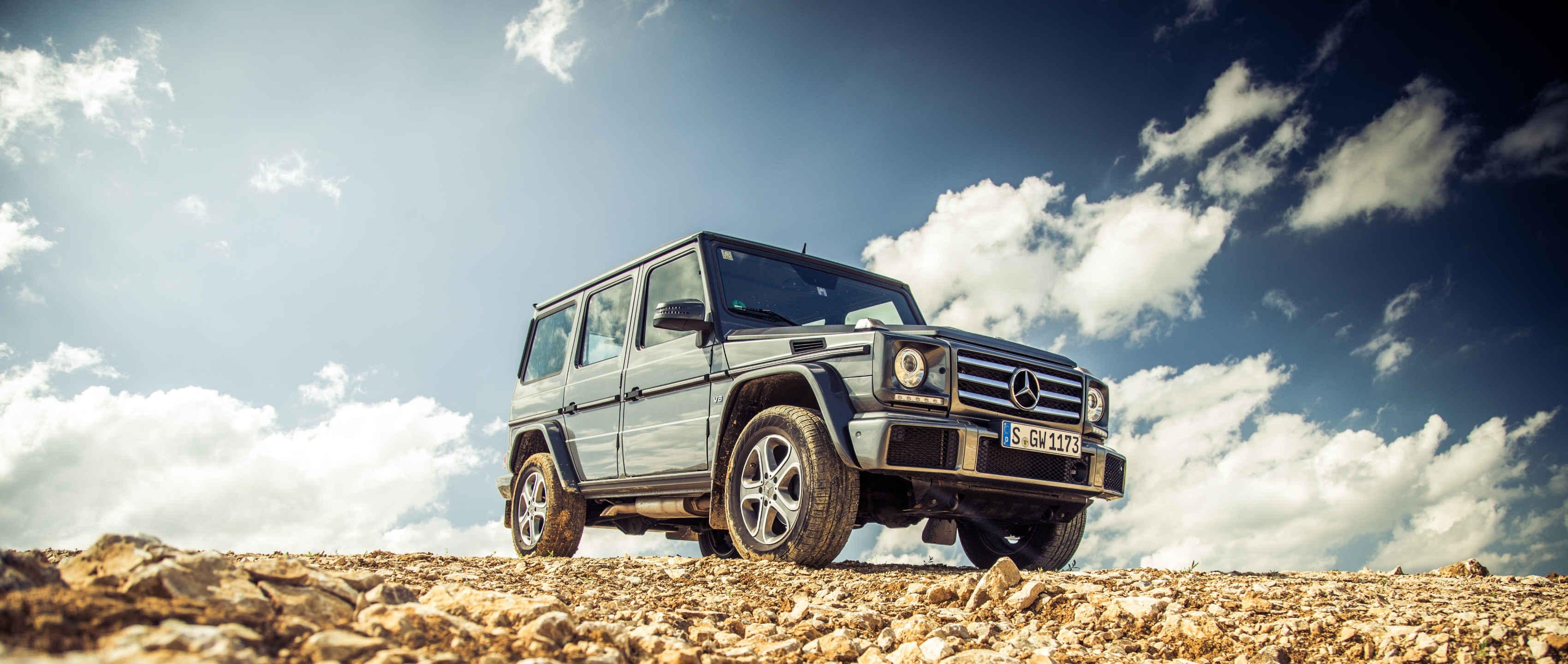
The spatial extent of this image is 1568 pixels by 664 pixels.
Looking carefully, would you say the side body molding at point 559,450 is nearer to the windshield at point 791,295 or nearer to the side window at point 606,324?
the side window at point 606,324

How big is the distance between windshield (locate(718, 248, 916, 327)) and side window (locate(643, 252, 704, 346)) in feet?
0.67

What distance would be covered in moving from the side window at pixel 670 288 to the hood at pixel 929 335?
1.96 feet

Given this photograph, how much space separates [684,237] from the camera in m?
6.02

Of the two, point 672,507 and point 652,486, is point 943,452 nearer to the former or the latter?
point 672,507

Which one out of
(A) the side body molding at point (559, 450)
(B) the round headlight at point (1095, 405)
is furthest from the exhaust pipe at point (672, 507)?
(B) the round headlight at point (1095, 405)

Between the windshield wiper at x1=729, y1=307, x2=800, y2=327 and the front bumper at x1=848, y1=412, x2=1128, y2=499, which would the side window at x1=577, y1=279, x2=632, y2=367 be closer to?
the windshield wiper at x1=729, y1=307, x2=800, y2=327

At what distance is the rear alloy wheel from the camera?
23.3ft

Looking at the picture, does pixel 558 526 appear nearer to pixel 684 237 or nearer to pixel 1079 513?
pixel 684 237

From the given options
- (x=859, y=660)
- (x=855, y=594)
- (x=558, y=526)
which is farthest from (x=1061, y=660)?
(x=558, y=526)

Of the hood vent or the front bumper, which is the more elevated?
the hood vent

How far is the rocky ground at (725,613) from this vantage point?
5.75 feet

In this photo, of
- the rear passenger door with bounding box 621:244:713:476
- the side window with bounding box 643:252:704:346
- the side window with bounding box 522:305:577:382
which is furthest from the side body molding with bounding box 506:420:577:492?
the side window with bounding box 643:252:704:346

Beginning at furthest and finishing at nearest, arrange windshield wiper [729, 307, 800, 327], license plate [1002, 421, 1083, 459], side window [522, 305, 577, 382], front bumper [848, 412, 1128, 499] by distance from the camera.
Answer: side window [522, 305, 577, 382] → windshield wiper [729, 307, 800, 327] → license plate [1002, 421, 1083, 459] → front bumper [848, 412, 1128, 499]

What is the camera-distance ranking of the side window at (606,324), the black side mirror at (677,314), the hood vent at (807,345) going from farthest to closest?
1. the side window at (606,324)
2. the black side mirror at (677,314)
3. the hood vent at (807,345)
